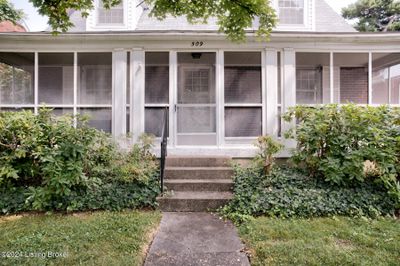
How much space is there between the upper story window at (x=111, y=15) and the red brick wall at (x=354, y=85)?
655 cm

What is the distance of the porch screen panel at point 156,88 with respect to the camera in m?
6.40

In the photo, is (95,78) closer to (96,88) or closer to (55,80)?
(96,88)

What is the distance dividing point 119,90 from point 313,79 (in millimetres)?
4892

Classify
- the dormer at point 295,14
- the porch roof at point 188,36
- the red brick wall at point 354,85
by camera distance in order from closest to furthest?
the porch roof at point 188,36
the red brick wall at point 354,85
the dormer at point 295,14

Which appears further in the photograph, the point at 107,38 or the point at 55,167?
the point at 107,38

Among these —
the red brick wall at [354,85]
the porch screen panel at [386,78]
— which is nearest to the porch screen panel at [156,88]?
the red brick wall at [354,85]

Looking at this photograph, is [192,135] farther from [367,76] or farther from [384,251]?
[367,76]

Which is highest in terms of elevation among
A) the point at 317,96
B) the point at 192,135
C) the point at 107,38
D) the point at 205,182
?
the point at 107,38

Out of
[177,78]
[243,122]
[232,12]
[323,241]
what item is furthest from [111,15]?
[323,241]

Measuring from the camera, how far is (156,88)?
643 cm

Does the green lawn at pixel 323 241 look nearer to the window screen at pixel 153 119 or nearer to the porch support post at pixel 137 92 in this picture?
the window screen at pixel 153 119

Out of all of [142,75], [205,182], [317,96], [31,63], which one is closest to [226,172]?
[205,182]

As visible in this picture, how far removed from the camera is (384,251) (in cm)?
312

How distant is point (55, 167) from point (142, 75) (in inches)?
112
